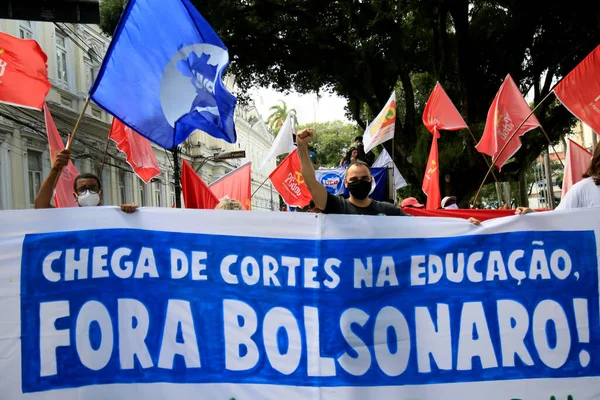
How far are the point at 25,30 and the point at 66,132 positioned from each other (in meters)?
3.41

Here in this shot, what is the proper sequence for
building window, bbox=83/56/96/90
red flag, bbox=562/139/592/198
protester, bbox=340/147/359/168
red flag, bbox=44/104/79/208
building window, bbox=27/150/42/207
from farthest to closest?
1. building window, bbox=83/56/96/90
2. building window, bbox=27/150/42/207
3. protester, bbox=340/147/359/168
4. red flag, bbox=562/139/592/198
5. red flag, bbox=44/104/79/208

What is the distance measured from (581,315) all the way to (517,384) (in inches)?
21.8

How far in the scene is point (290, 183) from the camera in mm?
10383

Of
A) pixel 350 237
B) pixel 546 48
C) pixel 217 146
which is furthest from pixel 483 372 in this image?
pixel 217 146

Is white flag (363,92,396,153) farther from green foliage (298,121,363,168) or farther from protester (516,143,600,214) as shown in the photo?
green foliage (298,121,363,168)

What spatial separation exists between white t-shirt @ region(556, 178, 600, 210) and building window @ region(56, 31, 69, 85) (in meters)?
20.5

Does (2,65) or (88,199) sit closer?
(88,199)

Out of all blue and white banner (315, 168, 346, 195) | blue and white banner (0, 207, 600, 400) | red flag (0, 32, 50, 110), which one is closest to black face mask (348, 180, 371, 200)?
blue and white banner (0, 207, 600, 400)

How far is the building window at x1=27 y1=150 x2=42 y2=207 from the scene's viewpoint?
19.4 m

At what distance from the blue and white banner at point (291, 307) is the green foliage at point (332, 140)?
51.7m

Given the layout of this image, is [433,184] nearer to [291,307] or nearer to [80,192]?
[80,192]

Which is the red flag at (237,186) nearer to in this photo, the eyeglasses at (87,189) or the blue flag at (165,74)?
the blue flag at (165,74)

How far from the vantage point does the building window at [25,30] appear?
19.1 meters

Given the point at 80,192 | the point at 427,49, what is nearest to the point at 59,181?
the point at 80,192
